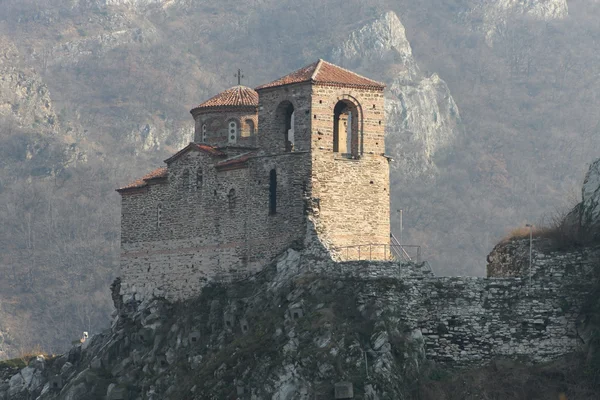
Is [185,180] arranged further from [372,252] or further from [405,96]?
[405,96]

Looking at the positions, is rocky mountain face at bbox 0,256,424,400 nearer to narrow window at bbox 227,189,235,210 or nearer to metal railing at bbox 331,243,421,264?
metal railing at bbox 331,243,421,264

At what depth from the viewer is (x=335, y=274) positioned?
64.7 m

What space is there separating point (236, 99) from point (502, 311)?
19.2 meters

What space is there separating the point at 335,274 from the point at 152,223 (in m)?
12.8

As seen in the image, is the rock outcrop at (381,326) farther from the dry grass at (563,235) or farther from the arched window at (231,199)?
the arched window at (231,199)

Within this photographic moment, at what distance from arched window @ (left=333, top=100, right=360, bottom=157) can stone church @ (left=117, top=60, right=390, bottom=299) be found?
0.04m

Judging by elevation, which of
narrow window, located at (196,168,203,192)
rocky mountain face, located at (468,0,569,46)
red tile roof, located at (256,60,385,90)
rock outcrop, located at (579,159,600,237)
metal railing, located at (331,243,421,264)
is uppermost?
rocky mountain face, located at (468,0,569,46)

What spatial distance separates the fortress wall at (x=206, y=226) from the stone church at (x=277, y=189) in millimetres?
38

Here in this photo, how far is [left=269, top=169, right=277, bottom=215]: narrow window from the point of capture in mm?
69125

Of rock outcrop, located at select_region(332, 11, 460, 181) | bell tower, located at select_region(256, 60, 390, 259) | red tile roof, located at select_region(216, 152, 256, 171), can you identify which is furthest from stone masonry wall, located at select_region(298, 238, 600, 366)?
rock outcrop, located at select_region(332, 11, 460, 181)

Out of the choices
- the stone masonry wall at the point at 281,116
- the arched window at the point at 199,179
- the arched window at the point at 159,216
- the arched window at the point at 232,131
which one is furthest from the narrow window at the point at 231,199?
the arched window at the point at 232,131

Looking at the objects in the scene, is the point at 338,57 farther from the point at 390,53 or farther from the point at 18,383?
the point at 18,383

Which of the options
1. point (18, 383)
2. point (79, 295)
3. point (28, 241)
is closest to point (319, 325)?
point (18, 383)

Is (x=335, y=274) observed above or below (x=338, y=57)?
below
